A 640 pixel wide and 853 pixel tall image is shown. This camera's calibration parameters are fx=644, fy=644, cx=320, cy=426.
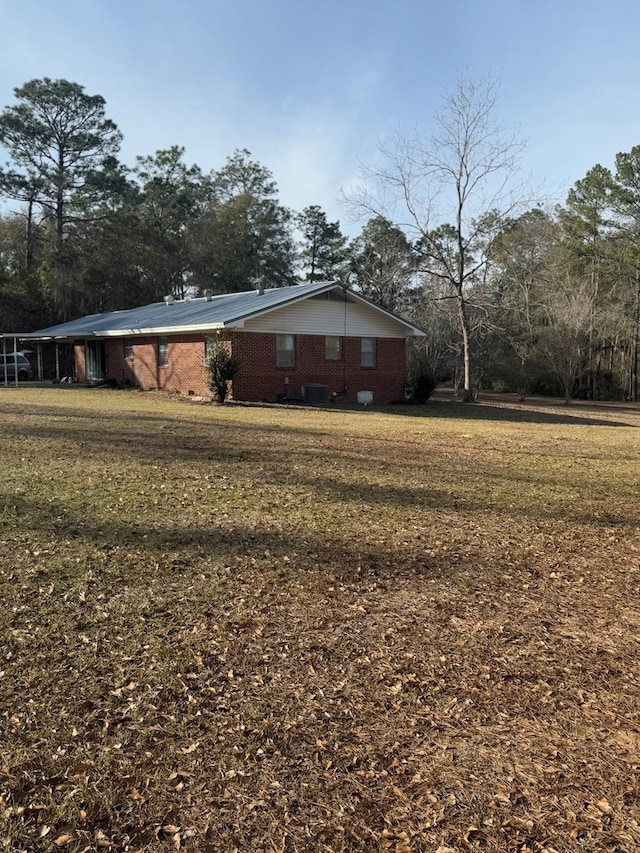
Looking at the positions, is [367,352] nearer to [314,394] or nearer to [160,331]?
[314,394]

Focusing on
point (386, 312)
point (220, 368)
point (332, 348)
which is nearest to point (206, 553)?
point (220, 368)

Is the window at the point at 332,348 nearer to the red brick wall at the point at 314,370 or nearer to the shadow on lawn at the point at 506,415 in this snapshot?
the red brick wall at the point at 314,370

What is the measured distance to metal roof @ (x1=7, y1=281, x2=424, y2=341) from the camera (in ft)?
67.7

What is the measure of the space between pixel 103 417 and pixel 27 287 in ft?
82.2

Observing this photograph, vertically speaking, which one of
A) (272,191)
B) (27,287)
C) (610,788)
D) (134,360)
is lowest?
(610,788)

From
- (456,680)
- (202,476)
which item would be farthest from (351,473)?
(456,680)

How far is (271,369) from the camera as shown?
21.2 meters

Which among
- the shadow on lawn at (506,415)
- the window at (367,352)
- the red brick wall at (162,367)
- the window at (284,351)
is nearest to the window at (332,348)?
the window at (367,352)

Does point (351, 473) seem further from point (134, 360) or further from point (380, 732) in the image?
point (134, 360)

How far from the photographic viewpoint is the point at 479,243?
27109 millimetres

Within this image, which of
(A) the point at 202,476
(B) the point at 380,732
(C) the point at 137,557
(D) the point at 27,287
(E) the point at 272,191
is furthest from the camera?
(E) the point at 272,191

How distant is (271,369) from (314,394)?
1662 mm

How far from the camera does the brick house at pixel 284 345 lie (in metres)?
20.8

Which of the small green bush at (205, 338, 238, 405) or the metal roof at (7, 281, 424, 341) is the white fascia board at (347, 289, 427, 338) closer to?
the metal roof at (7, 281, 424, 341)
